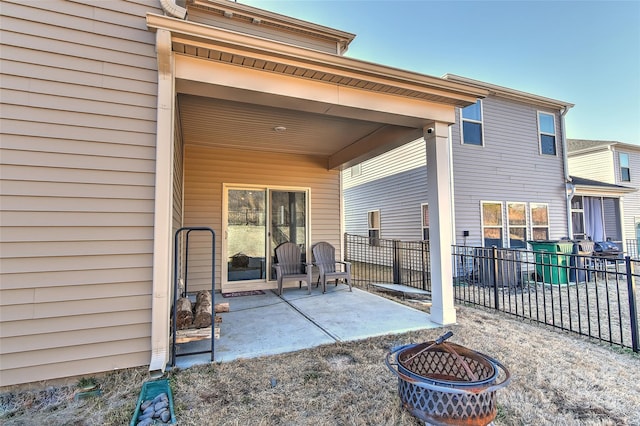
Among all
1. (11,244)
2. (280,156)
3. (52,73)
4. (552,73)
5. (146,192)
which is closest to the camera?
(11,244)

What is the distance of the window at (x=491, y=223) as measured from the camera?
27.1ft

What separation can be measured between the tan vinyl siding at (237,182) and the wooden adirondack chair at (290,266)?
531mm

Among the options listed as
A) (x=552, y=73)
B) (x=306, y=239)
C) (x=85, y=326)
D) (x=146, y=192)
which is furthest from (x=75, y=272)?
(x=552, y=73)

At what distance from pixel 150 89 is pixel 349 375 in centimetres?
287

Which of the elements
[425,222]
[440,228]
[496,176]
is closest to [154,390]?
[440,228]

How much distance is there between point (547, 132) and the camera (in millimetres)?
9383

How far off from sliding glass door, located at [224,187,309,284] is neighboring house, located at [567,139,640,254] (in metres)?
9.06

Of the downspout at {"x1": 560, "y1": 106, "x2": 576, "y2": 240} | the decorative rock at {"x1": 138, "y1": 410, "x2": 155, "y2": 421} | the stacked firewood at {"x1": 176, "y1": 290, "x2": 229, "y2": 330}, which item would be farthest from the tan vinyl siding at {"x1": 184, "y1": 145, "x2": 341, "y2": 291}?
the downspout at {"x1": 560, "y1": 106, "x2": 576, "y2": 240}

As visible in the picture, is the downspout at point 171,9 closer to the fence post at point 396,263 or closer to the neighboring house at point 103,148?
the neighboring house at point 103,148

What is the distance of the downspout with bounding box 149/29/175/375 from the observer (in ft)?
7.84

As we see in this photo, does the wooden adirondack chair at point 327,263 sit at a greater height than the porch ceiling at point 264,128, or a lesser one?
lesser

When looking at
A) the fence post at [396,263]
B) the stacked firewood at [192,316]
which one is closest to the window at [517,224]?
the fence post at [396,263]

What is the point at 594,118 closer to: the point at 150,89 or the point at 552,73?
the point at 552,73

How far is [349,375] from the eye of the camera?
2.40m
